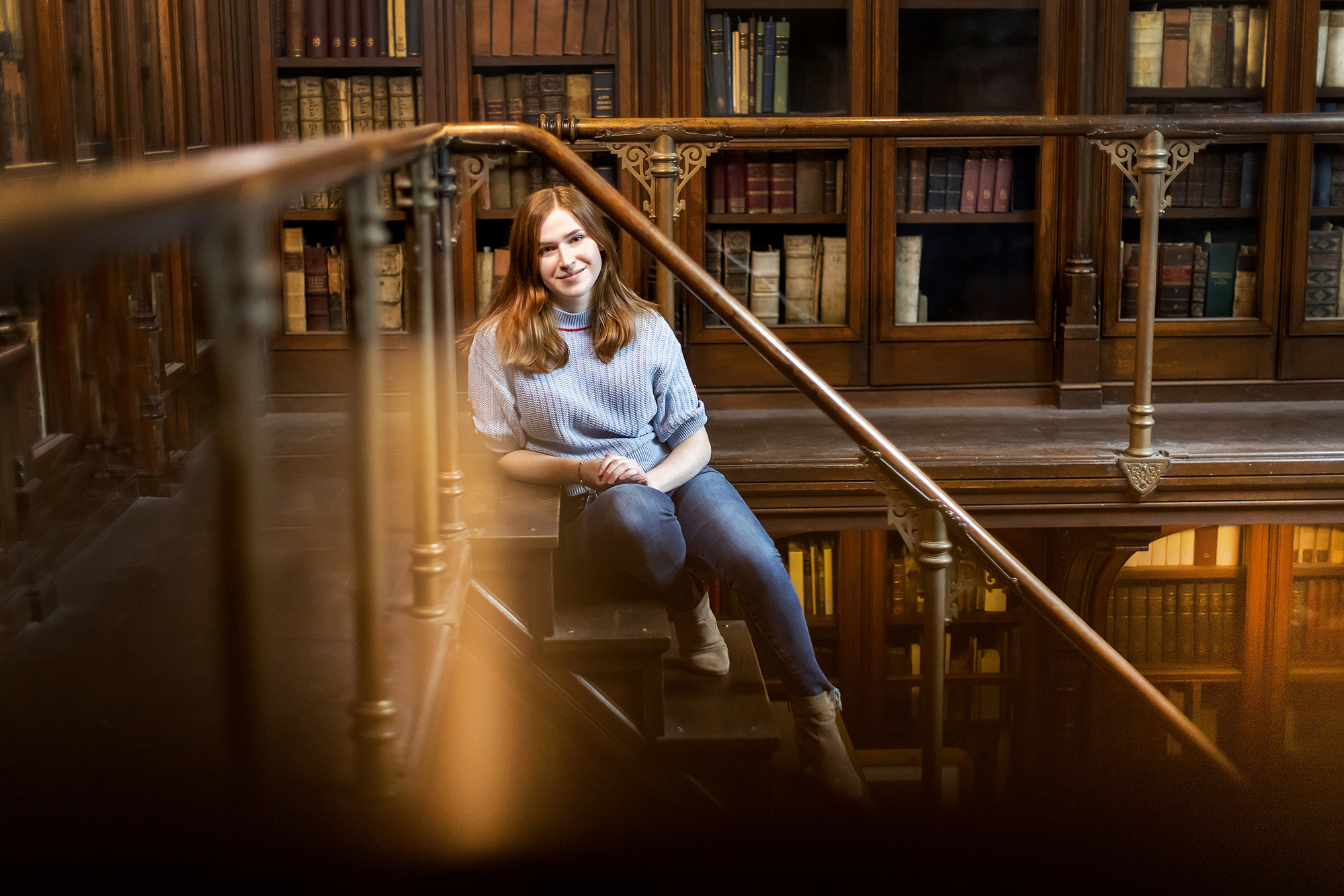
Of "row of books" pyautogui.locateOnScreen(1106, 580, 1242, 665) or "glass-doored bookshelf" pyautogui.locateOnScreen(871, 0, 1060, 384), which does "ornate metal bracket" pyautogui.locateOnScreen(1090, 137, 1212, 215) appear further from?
"row of books" pyautogui.locateOnScreen(1106, 580, 1242, 665)

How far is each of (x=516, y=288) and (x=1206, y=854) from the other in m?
1.56

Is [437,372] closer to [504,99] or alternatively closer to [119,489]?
[119,489]

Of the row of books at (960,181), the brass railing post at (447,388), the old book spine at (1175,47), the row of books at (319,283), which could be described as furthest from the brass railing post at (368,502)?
the old book spine at (1175,47)

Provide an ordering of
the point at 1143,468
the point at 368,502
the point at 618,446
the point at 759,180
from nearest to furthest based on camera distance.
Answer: the point at 368,502, the point at 618,446, the point at 1143,468, the point at 759,180

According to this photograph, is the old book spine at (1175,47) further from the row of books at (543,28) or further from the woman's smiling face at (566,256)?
the woman's smiling face at (566,256)

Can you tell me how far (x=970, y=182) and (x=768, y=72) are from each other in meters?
0.71

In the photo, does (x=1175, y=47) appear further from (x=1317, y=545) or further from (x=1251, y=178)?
(x=1317, y=545)

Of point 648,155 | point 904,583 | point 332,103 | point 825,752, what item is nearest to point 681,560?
point 825,752

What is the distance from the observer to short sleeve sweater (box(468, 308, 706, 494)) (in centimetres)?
216

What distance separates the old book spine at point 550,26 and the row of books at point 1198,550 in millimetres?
2443

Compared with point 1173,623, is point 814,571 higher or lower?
higher

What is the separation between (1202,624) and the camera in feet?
13.1

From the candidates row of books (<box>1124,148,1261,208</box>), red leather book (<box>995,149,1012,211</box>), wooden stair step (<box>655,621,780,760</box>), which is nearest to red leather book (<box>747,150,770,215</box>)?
red leather book (<box>995,149,1012,211</box>)

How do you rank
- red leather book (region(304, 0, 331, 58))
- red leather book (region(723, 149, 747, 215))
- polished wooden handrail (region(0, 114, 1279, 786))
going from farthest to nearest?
red leather book (region(723, 149, 747, 215)) < red leather book (region(304, 0, 331, 58)) < polished wooden handrail (region(0, 114, 1279, 786))
